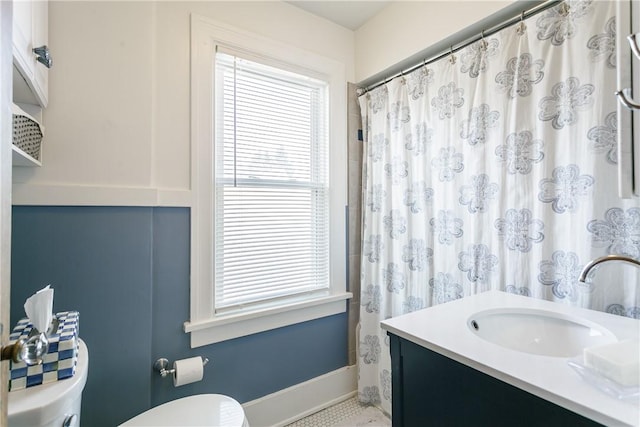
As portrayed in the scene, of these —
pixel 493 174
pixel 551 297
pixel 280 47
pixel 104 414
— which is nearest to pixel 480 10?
pixel 493 174

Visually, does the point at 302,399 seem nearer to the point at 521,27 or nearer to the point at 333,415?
the point at 333,415

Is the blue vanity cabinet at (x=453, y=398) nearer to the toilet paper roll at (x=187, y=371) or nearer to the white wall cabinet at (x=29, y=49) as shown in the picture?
the toilet paper roll at (x=187, y=371)

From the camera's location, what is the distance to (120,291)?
128 cm

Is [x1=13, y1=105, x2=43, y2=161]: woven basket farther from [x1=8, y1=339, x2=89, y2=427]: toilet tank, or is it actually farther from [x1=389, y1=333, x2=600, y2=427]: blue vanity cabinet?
[x1=389, y1=333, x2=600, y2=427]: blue vanity cabinet

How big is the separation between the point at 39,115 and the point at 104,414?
1.26 meters

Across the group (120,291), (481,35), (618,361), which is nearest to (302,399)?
(120,291)

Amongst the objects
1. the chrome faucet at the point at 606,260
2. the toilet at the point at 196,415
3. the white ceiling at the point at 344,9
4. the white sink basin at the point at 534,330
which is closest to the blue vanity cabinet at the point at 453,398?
the white sink basin at the point at 534,330

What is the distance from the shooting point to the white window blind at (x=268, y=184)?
1604 mm

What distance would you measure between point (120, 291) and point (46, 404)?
606mm

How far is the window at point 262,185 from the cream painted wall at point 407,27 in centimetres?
26

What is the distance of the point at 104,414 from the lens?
1241 mm

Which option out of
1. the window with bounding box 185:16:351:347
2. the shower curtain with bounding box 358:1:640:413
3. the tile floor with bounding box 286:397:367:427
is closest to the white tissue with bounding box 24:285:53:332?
the window with bounding box 185:16:351:347

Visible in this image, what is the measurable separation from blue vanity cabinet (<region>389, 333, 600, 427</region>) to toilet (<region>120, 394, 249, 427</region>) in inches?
24.3

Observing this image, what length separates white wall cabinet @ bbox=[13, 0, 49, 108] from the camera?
78 centimetres
